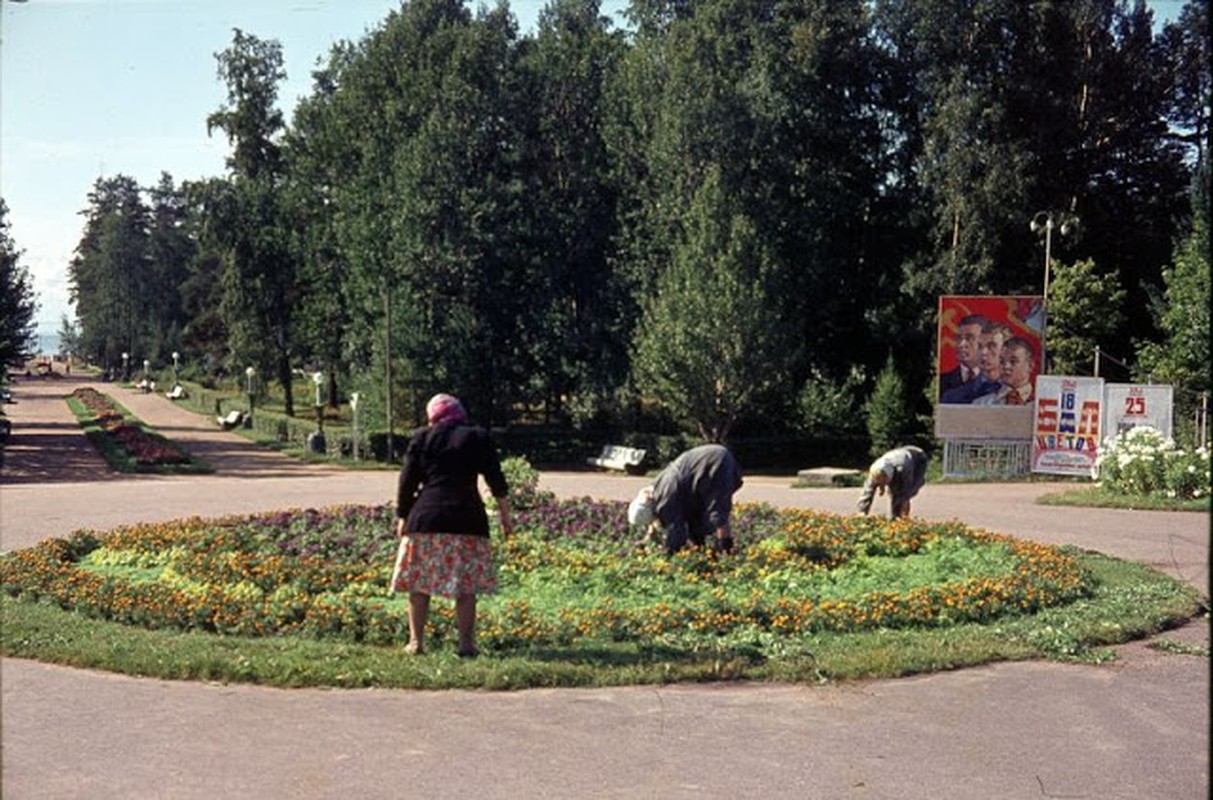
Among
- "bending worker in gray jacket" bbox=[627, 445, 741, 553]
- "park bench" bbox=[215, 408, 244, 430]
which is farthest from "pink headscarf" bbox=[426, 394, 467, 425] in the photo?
"park bench" bbox=[215, 408, 244, 430]

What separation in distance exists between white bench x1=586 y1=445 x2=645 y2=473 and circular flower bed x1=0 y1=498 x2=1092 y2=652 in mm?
15650

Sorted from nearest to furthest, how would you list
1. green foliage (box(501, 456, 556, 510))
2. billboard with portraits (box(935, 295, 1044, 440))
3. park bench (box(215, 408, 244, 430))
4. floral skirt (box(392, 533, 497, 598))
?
floral skirt (box(392, 533, 497, 598)) < green foliage (box(501, 456, 556, 510)) < billboard with portraits (box(935, 295, 1044, 440)) < park bench (box(215, 408, 244, 430))

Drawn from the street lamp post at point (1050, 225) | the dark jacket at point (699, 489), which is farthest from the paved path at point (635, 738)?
the street lamp post at point (1050, 225)

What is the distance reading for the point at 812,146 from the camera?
120ft

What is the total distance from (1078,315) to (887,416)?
5.69 meters

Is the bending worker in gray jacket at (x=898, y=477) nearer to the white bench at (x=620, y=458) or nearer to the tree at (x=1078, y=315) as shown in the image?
the white bench at (x=620, y=458)

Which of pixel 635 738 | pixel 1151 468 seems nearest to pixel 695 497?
pixel 635 738

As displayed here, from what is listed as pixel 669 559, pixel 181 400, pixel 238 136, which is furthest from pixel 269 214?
pixel 669 559

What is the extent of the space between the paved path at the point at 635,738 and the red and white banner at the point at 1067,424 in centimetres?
1548

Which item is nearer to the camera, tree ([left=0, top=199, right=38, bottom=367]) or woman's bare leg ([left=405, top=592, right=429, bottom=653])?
woman's bare leg ([left=405, top=592, right=429, bottom=653])

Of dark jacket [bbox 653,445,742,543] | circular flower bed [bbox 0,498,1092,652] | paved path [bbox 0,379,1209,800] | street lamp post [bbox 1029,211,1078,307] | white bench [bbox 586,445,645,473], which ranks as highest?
street lamp post [bbox 1029,211,1078,307]

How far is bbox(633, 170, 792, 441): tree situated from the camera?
29812mm

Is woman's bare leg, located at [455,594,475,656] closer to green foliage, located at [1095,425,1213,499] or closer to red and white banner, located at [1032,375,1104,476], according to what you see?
green foliage, located at [1095,425,1213,499]

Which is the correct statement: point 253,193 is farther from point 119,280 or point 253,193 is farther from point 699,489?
point 699,489
